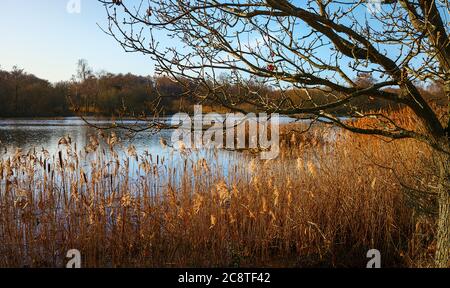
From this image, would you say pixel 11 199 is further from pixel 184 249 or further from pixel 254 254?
pixel 254 254

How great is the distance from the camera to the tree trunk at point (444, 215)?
2.84 metres

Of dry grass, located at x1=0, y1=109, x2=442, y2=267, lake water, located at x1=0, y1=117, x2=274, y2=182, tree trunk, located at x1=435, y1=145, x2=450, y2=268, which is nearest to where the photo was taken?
tree trunk, located at x1=435, y1=145, x2=450, y2=268

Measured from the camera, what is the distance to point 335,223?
4332mm

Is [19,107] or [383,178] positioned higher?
[19,107]

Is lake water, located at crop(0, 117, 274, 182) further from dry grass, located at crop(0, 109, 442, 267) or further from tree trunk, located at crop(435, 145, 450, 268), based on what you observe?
tree trunk, located at crop(435, 145, 450, 268)

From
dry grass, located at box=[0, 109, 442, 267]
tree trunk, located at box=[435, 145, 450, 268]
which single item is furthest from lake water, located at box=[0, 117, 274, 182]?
tree trunk, located at box=[435, 145, 450, 268]

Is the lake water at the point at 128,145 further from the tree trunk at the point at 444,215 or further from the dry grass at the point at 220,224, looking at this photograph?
the tree trunk at the point at 444,215

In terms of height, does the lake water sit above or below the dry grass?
above

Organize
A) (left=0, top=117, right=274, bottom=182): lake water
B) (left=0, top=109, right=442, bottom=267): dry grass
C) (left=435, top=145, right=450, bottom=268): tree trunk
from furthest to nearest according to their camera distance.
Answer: (left=0, top=117, right=274, bottom=182): lake water → (left=0, top=109, right=442, bottom=267): dry grass → (left=435, top=145, right=450, bottom=268): tree trunk

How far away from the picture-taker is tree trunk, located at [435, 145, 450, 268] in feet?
9.32

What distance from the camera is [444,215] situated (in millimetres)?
2885

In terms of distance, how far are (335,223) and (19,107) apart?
25817 mm

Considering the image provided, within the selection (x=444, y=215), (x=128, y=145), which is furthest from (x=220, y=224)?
(x=128, y=145)
